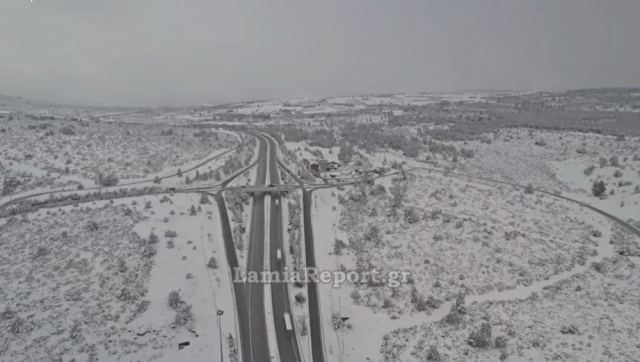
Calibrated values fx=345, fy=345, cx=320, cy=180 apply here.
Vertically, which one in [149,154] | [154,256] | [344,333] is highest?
[149,154]

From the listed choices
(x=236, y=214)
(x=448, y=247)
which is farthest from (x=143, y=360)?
(x=448, y=247)

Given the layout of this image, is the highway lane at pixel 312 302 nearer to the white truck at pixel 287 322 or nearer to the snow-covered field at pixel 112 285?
the white truck at pixel 287 322

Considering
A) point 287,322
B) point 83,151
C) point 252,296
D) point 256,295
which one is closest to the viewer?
point 287,322

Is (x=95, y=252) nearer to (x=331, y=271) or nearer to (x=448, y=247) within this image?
(x=331, y=271)

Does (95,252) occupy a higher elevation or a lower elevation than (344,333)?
higher

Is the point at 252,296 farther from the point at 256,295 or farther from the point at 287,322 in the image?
the point at 287,322

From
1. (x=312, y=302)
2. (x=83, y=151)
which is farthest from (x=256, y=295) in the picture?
(x=83, y=151)

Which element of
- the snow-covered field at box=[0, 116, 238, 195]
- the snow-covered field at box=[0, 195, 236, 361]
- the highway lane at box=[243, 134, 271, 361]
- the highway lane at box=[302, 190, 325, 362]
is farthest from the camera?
the snow-covered field at box=[0, 116, 238, 195]

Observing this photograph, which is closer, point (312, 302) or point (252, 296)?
point (312, 302)

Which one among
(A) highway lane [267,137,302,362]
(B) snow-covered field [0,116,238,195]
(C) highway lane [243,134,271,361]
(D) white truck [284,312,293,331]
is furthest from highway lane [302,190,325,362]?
(B) snow-covered field [0,116,238,195]

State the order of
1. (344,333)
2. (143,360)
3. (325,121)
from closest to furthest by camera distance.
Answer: (143,360), (344,333), (325,121)

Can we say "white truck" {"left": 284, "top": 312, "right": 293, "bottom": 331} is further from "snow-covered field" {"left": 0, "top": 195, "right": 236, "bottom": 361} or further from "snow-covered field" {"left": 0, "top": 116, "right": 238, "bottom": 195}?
"snow-covered field" {"left": 0, "top": 116, "right": 238, "bottom": 195}
